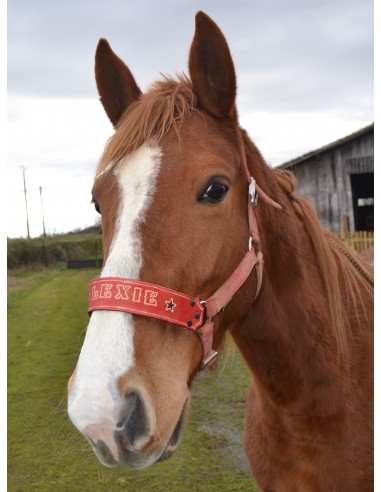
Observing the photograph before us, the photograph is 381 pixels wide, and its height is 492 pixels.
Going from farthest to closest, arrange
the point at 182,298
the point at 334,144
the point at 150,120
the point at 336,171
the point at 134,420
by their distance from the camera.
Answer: the point at 336,171
the point at 334,144
the point at 150,120
the point at 182,298
the point at 134,420

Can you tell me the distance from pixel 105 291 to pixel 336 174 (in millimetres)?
14239

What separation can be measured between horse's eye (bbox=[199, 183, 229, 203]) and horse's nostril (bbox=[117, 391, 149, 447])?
2.64 feet

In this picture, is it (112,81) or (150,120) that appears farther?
(112,81)

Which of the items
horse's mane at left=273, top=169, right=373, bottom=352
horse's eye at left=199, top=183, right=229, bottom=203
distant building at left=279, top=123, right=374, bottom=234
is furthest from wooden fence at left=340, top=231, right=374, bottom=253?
horse's eye at left=199, top=183, right=229, bottom=203

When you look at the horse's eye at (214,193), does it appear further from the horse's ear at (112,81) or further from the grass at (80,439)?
the grass at (80,439)

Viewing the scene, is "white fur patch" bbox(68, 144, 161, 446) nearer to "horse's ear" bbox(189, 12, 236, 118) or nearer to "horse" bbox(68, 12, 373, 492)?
"horse" bbox(68, 12, 373, 492)

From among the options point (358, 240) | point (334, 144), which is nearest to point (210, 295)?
point (358, 240)

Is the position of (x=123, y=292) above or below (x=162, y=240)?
below

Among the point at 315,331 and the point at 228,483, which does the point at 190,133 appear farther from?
the point at 228,483

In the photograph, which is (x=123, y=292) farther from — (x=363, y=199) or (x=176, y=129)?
(x=363, y=199)

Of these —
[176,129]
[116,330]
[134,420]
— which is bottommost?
[134,420]

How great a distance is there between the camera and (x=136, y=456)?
1725 mm

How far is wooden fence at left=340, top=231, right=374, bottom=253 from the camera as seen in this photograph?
47.0ft

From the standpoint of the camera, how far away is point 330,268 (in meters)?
2.76
